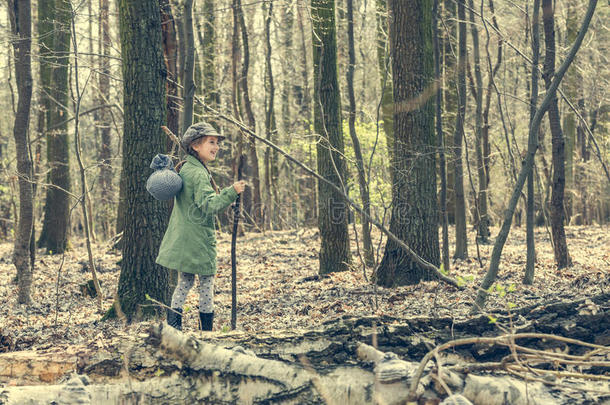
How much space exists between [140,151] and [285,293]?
3.28 m

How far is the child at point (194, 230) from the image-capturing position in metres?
5.46

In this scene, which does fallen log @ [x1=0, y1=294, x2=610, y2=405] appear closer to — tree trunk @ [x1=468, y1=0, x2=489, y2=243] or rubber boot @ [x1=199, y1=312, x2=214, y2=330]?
rubber boot @ [x1=199, y1=312, x2=214, y2=330]

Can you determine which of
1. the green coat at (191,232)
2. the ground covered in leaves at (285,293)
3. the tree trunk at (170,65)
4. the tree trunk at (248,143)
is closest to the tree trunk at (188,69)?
the green coat at (191,232)

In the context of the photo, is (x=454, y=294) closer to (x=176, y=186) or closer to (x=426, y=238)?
(x=426, y=238)

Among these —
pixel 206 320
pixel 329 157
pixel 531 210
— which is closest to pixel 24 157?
pixel 206 320

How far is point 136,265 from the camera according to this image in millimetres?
6797

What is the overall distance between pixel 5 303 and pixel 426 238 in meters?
6.12

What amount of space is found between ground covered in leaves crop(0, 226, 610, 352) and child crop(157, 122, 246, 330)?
45 cm

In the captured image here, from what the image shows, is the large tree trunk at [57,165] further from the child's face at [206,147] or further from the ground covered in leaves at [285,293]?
the child's face at [206,147]

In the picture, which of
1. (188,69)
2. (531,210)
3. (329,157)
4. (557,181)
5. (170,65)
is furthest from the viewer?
(329,157)

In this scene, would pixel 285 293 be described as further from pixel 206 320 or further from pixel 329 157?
pixel 206 320

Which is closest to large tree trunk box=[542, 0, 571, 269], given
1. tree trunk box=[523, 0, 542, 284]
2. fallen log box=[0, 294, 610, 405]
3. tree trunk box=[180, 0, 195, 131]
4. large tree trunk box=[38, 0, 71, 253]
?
tree trunk box=[523, 0, 542, 284]

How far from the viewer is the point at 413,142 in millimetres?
8609

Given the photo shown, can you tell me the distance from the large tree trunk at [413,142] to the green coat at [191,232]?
11.9 ft
